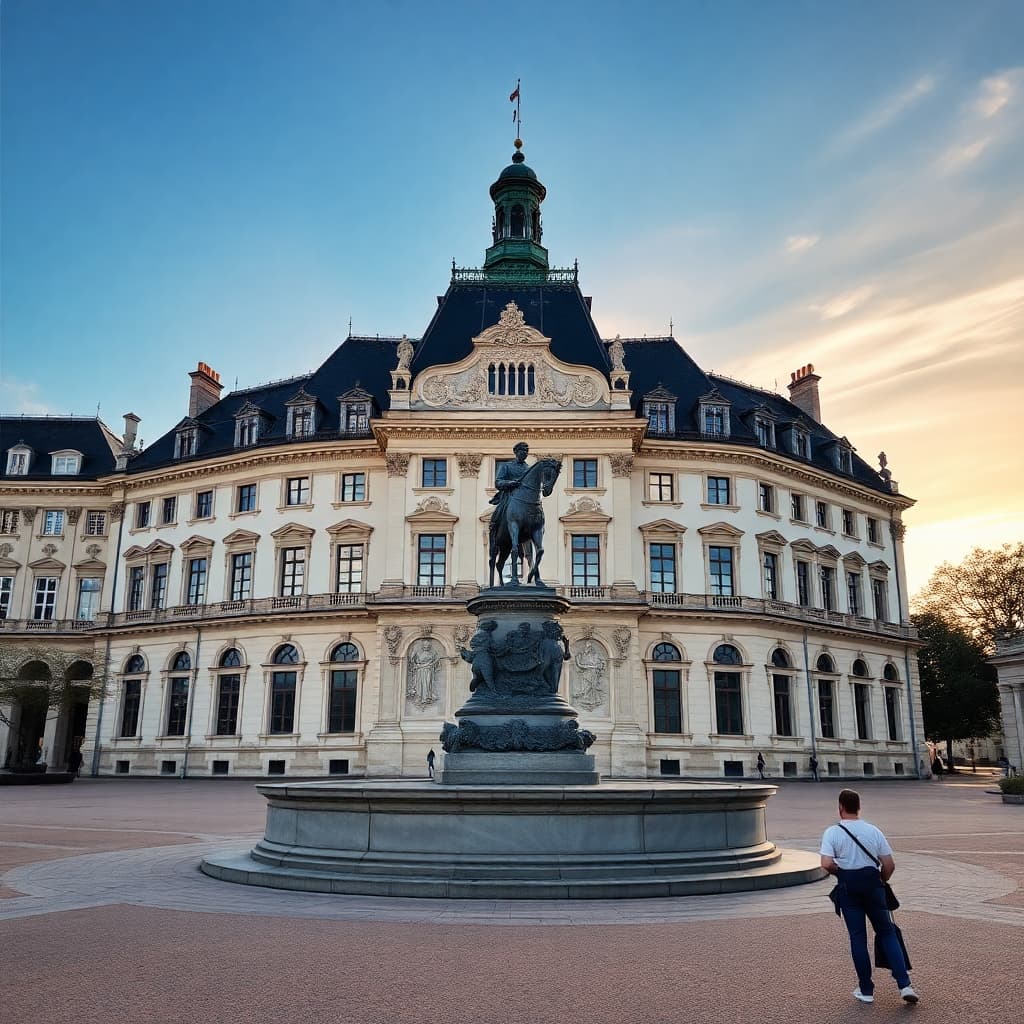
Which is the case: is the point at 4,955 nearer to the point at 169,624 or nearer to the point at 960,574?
the point at 169,624

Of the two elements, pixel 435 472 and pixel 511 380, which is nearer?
pixel 435 472

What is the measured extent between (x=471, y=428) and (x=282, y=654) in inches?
614

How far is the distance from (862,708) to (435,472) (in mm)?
28124

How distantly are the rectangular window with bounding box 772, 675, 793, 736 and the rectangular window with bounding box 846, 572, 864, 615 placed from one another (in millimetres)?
9275

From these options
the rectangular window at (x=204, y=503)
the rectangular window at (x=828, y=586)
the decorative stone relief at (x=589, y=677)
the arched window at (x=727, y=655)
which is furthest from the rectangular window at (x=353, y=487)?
the rectangular window at (x=828, y=586)

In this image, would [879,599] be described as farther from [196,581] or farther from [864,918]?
[864,918]

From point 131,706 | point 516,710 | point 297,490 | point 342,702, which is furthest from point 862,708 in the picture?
point 516,710

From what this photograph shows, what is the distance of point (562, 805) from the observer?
40.8 ft

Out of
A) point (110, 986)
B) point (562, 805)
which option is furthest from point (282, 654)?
point (110, 986)

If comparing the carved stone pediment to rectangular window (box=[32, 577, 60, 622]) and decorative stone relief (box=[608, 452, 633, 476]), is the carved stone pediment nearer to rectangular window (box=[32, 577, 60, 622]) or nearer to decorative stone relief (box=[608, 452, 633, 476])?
decorative stone relief (box=[608, 452, 633, 476])

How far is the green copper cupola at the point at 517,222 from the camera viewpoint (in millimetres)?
60406

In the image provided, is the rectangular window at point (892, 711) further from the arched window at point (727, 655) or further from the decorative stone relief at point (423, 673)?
the decorative stone relief at point (423, 673)

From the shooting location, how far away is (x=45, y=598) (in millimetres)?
56938

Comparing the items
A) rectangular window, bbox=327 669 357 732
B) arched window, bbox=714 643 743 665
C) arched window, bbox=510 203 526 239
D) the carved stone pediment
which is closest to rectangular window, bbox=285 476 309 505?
the carved stone pediment
